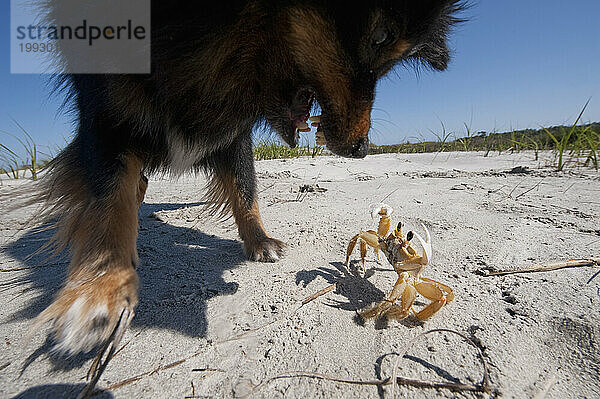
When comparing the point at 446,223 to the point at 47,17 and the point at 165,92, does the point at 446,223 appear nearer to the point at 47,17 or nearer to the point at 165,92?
the point at 165,92

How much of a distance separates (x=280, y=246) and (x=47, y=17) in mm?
1640

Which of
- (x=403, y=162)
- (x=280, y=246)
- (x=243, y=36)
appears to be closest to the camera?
(x=243, y=36)

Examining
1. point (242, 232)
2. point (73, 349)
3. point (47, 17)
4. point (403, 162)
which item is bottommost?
point (73, 349)

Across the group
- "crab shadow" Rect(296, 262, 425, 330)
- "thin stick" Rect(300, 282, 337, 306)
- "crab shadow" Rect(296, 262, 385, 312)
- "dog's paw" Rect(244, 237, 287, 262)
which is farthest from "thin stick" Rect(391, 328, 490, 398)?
"dog's paw" Rect(244, 237, 287, 262)

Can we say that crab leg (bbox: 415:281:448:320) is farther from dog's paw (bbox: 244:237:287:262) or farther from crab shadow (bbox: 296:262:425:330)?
dog's paw (bbox: 244:237:287:262)

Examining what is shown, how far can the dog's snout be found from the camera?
1.75 m

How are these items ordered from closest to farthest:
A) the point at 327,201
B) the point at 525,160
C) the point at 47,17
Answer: the point at 47,17
the point at 327,201
the point at 525,160

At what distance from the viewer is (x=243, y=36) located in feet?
4.83

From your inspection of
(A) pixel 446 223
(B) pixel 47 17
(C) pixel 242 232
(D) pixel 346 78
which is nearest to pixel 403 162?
(A) pixel 446 223

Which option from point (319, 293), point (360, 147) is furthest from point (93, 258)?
point (360, 147)

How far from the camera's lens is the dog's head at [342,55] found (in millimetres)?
1438

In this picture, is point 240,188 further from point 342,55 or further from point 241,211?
point 342,55

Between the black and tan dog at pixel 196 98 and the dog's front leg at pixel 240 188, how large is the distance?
558 millimetres

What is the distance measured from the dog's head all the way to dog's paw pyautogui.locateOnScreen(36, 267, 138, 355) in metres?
1.02
